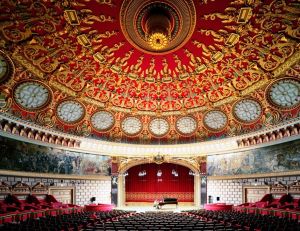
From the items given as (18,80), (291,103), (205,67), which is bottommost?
(291,103)

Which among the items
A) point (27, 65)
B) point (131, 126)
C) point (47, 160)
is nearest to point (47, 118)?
point (47, 160)

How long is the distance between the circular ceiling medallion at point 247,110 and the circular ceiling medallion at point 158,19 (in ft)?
33.8

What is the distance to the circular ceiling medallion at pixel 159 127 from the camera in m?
30.5

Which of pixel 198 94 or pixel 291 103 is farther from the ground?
pixel 198 94

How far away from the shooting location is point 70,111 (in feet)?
85.6

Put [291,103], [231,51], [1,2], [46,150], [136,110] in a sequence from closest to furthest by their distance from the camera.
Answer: [1,2] → [231,51] → [291,103] → [46,150] → [136,110]

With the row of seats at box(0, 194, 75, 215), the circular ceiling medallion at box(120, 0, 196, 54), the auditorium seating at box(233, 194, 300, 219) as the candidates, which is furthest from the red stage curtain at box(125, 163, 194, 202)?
the circular ceiling medallion at box(120, 0, 196, 54)

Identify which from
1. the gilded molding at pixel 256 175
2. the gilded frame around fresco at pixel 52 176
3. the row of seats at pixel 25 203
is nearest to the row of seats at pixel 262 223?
the gilded molding at pixel 256 175

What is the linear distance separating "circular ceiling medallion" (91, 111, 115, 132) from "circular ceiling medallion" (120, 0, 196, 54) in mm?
11728

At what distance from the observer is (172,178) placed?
32438mm

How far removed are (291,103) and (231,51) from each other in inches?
274

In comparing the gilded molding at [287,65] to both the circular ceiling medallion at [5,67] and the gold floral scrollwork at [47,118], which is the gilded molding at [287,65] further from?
the circular ceiling medallion at [5,67]

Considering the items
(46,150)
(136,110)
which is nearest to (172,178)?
(136,110)

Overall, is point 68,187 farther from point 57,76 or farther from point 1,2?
point 1,2
